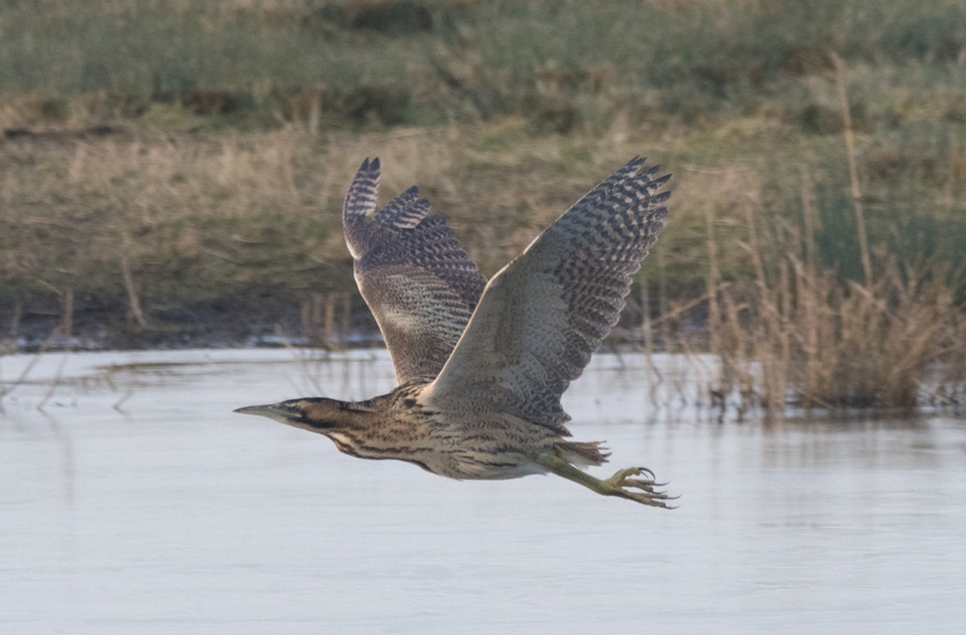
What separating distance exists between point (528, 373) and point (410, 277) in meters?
1.08

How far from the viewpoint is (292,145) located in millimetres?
13250

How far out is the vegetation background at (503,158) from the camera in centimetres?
877

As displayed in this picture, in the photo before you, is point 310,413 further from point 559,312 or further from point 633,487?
point 633,487

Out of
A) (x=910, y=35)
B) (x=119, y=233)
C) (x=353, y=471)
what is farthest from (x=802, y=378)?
(x=910, y=35)

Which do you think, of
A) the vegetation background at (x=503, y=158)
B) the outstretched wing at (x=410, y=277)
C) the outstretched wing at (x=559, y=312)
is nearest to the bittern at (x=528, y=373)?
the outstretched wing at (x=559, y=312)

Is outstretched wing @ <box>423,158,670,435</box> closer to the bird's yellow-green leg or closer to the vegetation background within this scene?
the bird's yellow-green leg

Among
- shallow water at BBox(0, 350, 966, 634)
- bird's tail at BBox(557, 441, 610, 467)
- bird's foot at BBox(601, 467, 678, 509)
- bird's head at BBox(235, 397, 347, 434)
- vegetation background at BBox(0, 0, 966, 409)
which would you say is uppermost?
vegetation background at BBox(0, 0, 966, 409)

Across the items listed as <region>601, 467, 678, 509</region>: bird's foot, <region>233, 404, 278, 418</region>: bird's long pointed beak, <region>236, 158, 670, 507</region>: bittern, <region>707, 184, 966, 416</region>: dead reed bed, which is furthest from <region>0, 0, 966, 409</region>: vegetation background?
<region>233, 404, 278, 418</region>: bird's long pointed beak

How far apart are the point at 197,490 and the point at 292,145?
613 cm

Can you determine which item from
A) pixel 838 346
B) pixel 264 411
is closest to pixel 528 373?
pixel 264 411

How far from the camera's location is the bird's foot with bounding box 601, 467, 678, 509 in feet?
20.4

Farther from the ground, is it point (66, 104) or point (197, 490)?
point (66, 104)

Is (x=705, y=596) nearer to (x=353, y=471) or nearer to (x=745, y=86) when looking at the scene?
(x=353, y=471)

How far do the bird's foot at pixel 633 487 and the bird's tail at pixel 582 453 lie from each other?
0.16 meters
